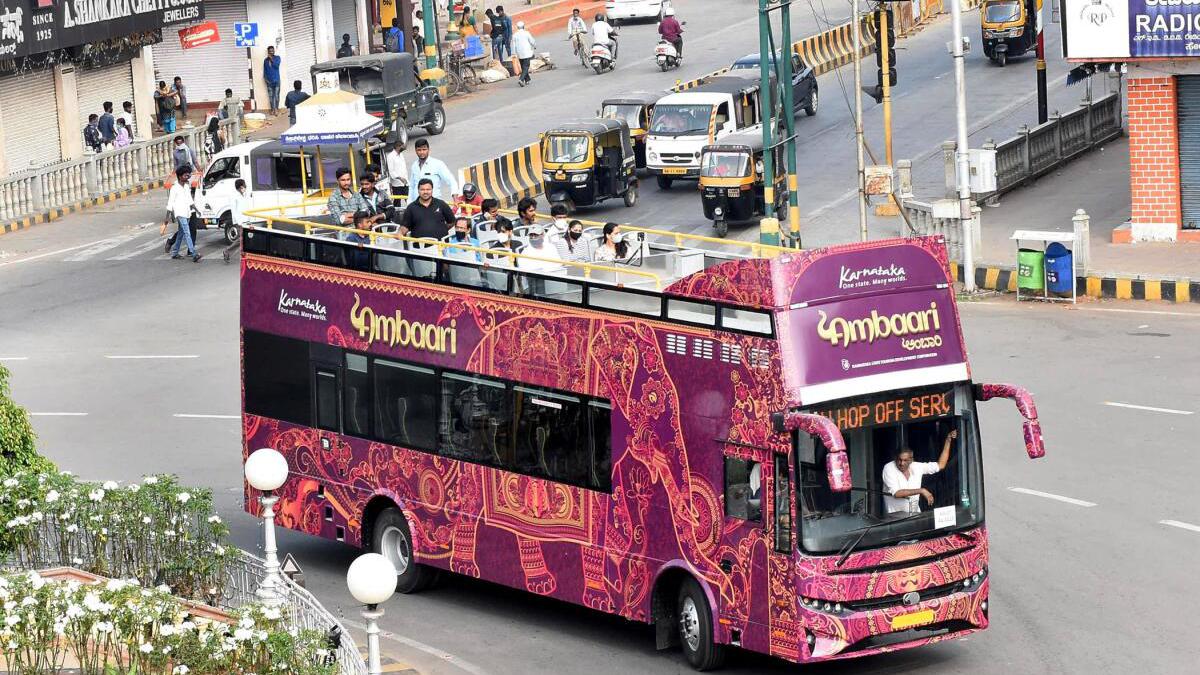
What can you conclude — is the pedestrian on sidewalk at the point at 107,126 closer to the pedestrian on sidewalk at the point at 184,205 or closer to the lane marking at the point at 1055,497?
the pedestrian on sidewalk at the point at 184,205

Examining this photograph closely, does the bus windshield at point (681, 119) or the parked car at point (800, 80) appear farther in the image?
the parked car at point (800, 80)

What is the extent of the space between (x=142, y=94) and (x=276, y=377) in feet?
112

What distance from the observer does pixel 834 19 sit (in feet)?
209

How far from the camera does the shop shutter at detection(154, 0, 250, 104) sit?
56.6 metres

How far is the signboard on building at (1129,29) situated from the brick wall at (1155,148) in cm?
59

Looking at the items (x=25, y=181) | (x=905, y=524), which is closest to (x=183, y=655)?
(x=905, y=524)

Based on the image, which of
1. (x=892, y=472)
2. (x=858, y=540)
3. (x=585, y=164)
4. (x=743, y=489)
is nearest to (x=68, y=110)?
(x=585, y=164)

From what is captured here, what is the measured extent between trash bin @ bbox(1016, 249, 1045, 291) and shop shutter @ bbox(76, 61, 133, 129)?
25871mm

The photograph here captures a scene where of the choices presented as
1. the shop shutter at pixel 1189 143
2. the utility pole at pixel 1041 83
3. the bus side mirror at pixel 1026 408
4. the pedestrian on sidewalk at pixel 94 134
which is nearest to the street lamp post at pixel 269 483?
the bus side mirror at pixel 1026 408

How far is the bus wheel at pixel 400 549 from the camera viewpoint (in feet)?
61.4

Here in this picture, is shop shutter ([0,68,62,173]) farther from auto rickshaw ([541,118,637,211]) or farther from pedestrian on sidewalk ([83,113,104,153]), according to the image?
auto rickshaw ([541,118,637,211])

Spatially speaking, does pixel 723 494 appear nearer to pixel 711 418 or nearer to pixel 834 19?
pixel 711 418

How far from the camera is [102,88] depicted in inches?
1998

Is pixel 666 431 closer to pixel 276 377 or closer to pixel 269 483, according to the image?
pixel 269 483
